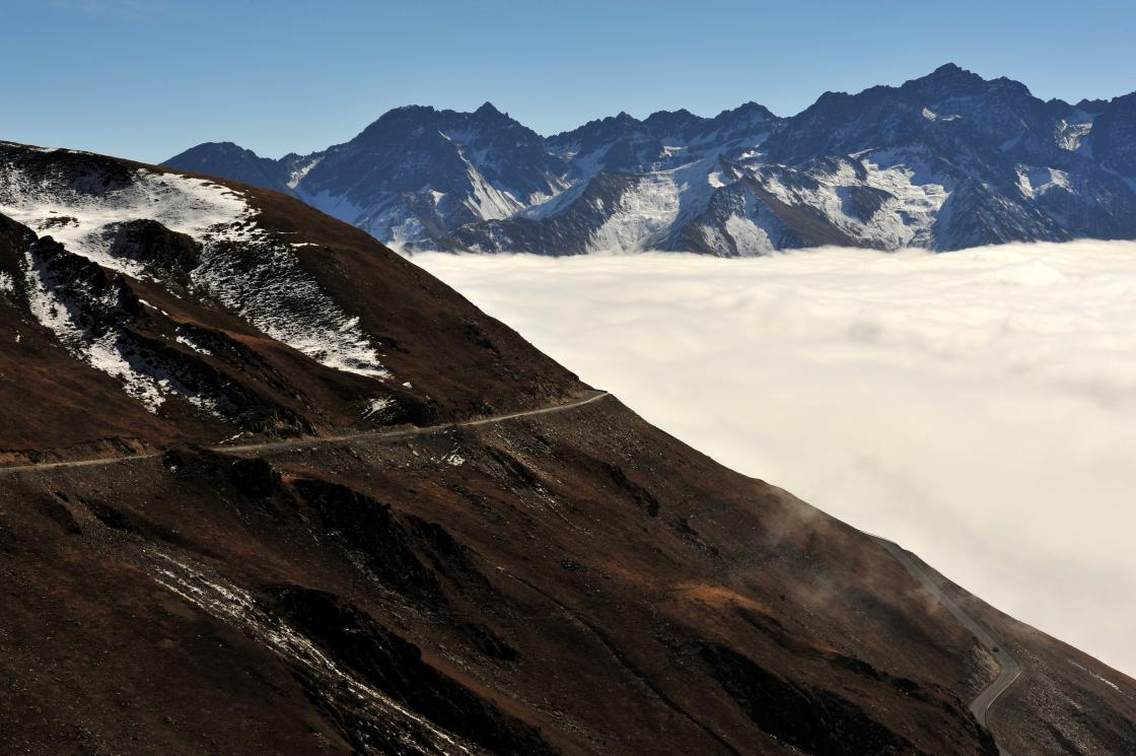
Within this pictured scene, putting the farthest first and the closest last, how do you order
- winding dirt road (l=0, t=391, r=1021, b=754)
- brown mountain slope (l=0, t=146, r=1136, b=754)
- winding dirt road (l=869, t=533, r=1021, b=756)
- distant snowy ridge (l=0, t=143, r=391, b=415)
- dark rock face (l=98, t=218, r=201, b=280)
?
1. dark rock face (l=98, t=218, r=201, b=280)
2. winding dirt road (l=869, t=533, r=1021, b=756)
3. distant snowy ridge (l=0, t=143, r=391, b=415)
4. winding dirt road (l=0, t=391, r=1021, b=754)
5. brown mountain slope (l=0, t=146, r=1136, b=754)

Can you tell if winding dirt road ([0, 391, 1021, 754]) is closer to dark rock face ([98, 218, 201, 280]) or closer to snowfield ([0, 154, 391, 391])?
snowfield ([0, 154, 391, 391])

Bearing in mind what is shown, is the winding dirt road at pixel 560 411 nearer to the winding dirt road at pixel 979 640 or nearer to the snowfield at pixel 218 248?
the winding dirt road at pixel 979 640

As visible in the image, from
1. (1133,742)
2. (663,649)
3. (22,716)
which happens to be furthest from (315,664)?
(1133,742)

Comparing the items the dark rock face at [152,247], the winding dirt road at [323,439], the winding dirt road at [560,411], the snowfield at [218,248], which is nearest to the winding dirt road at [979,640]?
the winding dirt road at [560,411]

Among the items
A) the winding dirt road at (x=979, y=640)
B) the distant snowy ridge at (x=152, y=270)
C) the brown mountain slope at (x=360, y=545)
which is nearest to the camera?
the brown mountain slope at (x=360, y=545)

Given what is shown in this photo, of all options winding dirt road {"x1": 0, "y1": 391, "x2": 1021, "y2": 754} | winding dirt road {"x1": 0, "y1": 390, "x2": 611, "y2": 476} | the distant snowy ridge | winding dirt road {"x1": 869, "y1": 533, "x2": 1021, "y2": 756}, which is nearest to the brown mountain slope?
the distant snowy ridge

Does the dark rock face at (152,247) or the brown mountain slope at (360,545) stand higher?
the dark rock face at (152,247)

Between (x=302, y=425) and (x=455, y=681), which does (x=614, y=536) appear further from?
(x=455, y=681)

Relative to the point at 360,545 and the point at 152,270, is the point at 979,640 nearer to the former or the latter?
the point at 360,545
